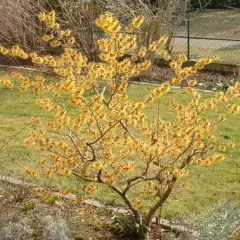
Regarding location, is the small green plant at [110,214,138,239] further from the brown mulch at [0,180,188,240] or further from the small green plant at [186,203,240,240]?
the small green plant at [186,203,240,240]

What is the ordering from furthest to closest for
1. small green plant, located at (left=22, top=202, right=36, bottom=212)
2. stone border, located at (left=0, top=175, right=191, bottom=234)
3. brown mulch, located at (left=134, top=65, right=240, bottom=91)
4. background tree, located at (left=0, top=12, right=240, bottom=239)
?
1. brown mulch, located at (left=134, top=65, right=240, bottom=91)
2. small green plant, located at (left=22, top=202, right=36, bottom=212)
3. stone border, located at (left=0, top=175, right=191, bottom=234)
4. background tree, located at (left=0, top=12, right=240, bottom=239)

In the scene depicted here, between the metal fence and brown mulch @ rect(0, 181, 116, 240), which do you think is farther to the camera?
the metal fence

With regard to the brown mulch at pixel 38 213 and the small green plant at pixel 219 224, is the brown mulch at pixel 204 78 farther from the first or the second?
the small green plant at pixel 219 224

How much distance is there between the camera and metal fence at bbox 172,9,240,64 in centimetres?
1251

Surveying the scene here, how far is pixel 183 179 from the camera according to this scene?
5.90m

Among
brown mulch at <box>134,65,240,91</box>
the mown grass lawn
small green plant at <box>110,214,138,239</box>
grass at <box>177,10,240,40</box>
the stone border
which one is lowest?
grass at <box>177,10,240,40</box>

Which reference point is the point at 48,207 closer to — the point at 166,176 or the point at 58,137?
the point at 166,176

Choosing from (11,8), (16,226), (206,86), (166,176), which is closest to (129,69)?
(166,176)

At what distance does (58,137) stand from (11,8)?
2.19 m

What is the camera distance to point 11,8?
8109 millimetres

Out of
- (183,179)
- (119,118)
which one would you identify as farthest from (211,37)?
(119,118)

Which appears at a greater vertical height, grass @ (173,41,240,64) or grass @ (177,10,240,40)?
grass @ (173,41,240,64)

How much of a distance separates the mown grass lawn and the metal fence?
2.39 metres

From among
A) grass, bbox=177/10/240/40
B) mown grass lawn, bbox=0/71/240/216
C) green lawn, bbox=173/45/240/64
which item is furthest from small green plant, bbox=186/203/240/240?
grass, bbox=177/10/240/40
